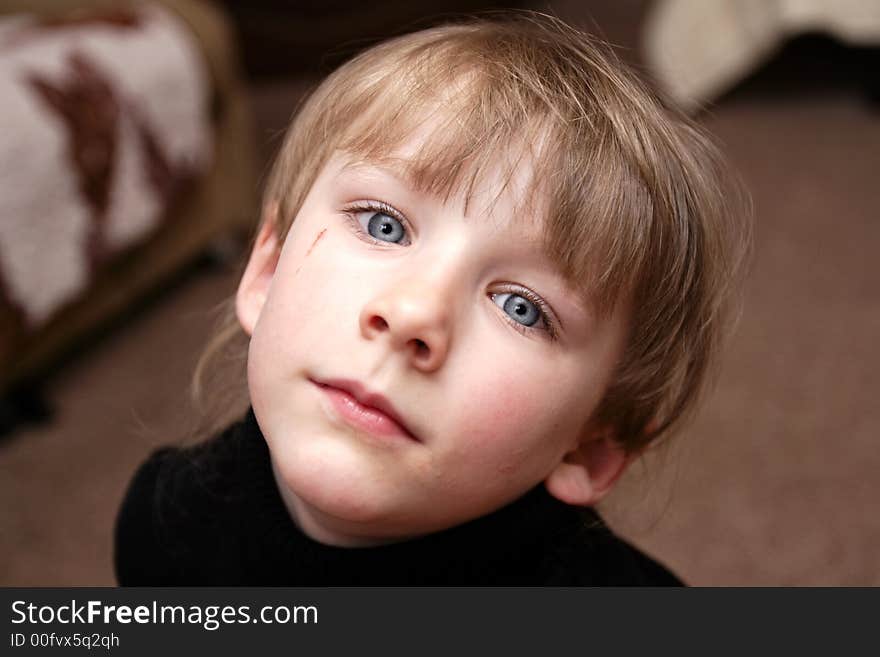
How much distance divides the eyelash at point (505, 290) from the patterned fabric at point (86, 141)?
0.79 meters

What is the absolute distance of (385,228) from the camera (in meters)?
0.67

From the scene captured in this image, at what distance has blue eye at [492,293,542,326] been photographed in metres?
0.65

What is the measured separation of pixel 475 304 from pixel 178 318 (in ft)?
4.06

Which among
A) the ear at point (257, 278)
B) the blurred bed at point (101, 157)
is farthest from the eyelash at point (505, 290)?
the blurred bed at point (101, 157)

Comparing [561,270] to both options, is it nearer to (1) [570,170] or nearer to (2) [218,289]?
(1) [570,170]

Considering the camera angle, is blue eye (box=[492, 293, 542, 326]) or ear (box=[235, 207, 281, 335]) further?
ear (box=[235, 207, 281, 335])

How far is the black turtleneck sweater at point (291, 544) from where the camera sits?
0.79 metres

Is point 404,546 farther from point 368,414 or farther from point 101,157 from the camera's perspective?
point 101,157

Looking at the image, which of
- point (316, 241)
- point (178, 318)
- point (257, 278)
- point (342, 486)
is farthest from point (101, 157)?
point (342, 486)

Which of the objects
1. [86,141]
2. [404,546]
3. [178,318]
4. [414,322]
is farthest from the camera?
[178,318]

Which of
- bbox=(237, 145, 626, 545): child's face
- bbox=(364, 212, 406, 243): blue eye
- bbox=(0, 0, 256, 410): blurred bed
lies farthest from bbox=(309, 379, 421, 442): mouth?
bbox=(0, 0, 256, 410): blurred bed

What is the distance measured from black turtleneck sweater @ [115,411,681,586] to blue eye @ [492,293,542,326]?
0.20 m

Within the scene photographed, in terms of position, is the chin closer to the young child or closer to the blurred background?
the young child
